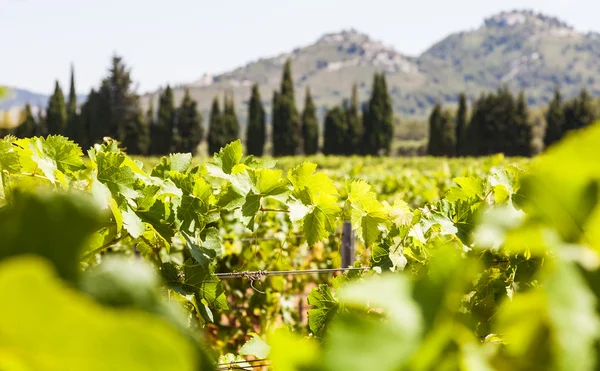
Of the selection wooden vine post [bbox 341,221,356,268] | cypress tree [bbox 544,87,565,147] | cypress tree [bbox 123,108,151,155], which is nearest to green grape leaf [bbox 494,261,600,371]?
wooden vine post [bbox 341,221,356,268]

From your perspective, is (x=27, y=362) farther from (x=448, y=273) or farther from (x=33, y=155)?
(x=33, y=155)

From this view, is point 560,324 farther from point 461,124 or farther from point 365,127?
point 461,124

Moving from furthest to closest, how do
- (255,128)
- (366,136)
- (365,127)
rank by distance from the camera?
(255,128)
(365,127)
(366,136)

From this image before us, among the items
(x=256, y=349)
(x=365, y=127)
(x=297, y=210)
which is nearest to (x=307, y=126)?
(x=365, y=127)

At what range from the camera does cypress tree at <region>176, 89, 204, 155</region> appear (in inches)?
2132

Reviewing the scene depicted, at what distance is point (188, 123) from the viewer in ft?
178

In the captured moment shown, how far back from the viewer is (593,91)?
7800 inches

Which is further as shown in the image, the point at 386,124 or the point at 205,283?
the point at 386,124

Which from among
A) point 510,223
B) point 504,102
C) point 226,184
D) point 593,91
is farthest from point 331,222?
point 593,91

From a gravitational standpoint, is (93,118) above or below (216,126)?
above

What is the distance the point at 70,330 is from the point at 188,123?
55459mm

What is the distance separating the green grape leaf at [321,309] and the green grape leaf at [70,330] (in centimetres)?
125

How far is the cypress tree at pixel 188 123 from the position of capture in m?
54.2

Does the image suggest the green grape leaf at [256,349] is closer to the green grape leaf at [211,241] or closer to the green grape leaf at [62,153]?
the green grape leaf at [211,241]
